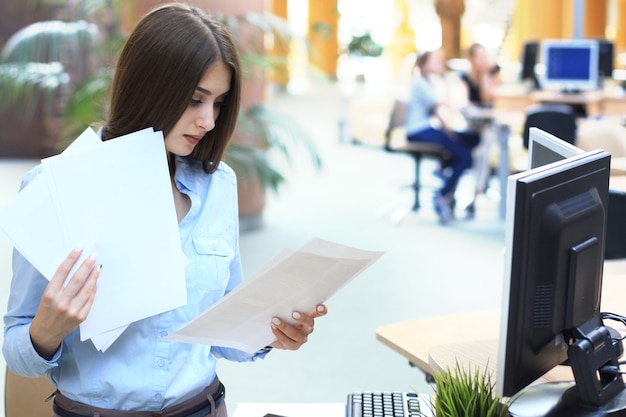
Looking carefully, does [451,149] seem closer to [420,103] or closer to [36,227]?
Answer: [420,103]

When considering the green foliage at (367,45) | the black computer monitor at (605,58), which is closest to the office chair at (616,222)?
the black computer monitor at (605,58)

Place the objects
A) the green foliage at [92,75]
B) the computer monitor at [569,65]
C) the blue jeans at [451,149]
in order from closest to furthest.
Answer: the green foliage at [92,75] → the blue jeans at [451,149] → the computer monitor at [569,65]

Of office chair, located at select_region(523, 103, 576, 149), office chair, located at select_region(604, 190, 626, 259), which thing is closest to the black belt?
office chair, located at select_region(604, 190, 626, 259)

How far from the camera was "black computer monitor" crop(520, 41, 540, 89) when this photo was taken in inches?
397

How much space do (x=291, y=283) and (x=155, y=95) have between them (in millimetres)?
410

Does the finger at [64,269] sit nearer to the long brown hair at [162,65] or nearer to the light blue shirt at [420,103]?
the long brown hair at [162,65]

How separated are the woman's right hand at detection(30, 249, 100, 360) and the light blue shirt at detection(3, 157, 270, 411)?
0.13 m

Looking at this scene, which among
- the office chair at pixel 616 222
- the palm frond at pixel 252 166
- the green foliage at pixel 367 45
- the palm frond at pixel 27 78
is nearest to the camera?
the office chair at pixel 616 222

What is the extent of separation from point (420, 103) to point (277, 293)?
6261 mm

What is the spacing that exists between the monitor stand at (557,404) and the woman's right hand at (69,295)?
0.76m

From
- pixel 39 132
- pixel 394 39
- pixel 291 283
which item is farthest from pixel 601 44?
pixel 394 39

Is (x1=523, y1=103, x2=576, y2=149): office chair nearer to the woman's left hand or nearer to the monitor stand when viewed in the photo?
the monitor stand

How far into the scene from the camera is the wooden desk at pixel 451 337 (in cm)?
203

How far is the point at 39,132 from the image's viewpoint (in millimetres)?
10211
